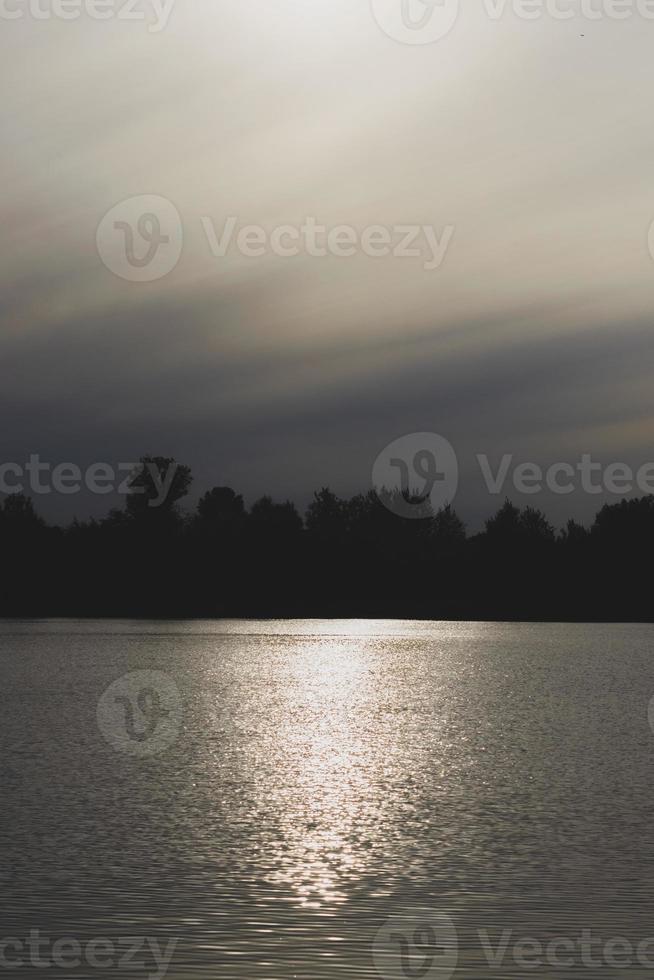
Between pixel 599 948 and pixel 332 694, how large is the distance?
4254cm

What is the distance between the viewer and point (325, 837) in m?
22.3

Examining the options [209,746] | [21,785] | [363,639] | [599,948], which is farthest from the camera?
[363,639]

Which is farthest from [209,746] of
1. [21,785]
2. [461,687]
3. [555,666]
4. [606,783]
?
[555,666]

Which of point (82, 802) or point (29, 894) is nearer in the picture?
point (29, 894)

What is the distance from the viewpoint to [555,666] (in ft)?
265

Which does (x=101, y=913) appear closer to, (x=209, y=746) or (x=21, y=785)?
(x=21, y=785)

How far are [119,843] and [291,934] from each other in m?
6.48

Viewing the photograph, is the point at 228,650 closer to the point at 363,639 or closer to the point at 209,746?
the point at 363,639

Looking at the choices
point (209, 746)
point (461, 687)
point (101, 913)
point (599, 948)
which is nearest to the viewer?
point (599, 948)

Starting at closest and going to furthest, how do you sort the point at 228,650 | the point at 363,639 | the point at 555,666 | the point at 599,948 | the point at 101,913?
the point at 599,948
the point at 101,913
the point at 555,666
the point at 228,650
the point at 363,639

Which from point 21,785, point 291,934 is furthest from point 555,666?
point 291,934

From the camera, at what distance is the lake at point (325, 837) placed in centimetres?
1547

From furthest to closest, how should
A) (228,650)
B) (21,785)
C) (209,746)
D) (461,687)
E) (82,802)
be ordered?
1. (228,650)
2. (461,687)
3. (209,746)
4. (21,785)
5. (82,802)

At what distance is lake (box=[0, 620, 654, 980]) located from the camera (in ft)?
50.8
